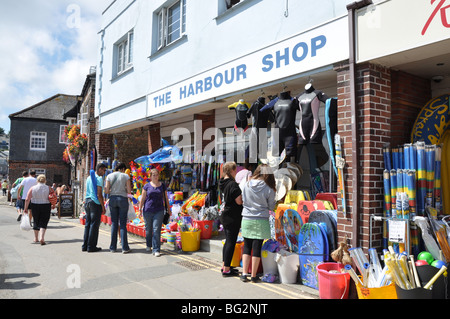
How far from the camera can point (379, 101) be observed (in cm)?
473

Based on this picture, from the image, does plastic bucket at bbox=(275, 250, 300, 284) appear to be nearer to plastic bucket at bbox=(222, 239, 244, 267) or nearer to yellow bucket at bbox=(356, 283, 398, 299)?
plastic bucket at bbox=(222, 239, 244, 267)

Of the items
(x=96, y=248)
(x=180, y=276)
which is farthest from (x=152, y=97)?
(x=180, y=276)

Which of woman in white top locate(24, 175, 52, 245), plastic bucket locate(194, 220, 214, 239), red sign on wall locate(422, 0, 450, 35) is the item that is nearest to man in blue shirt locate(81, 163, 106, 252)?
woman in white top locate(24, 175, 52, 245)

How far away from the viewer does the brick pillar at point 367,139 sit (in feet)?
15.0

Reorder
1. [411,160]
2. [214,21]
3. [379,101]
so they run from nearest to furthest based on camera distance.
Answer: [411,160], [379,101], [214,21]

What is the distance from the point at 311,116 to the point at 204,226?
3.34 meters

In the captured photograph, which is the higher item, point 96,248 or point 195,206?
point 195,206

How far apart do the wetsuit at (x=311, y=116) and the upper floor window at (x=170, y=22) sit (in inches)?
213

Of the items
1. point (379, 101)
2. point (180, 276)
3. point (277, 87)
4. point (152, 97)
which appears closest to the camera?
point (379, 101)

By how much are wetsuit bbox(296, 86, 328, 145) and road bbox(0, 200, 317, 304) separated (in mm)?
2250

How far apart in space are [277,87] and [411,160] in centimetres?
287

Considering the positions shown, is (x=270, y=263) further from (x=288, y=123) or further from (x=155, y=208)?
(x=155, y=208)

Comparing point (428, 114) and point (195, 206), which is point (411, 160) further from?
point (195, 206)

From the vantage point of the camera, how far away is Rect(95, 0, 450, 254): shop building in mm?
4570
